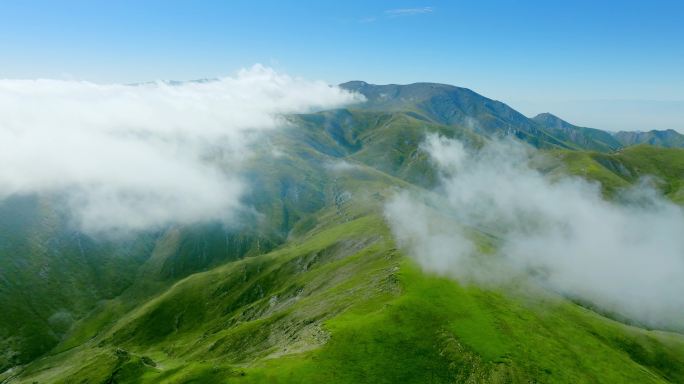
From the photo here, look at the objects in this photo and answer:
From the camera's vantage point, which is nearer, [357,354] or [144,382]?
[357,354]

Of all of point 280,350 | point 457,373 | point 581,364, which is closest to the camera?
point 457,373

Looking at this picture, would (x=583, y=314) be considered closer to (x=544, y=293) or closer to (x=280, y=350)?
(x=544, y=293)

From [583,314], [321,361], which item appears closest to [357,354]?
[321,361]

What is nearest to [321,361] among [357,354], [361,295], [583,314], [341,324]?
[357,354]

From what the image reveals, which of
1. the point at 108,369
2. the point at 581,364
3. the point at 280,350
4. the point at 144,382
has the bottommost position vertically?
the point at 108,369

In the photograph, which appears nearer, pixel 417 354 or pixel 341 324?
pixel 417 354

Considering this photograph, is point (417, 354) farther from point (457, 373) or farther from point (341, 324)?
point (341, 324)

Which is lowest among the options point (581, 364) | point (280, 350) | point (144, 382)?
point (144, 382)

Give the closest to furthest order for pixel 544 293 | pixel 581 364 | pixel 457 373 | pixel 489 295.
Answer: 1. pixel 457 373
2. pixel 581 364
3. pixel 489 295
4. pixel 544 293

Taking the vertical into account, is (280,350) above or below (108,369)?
above
